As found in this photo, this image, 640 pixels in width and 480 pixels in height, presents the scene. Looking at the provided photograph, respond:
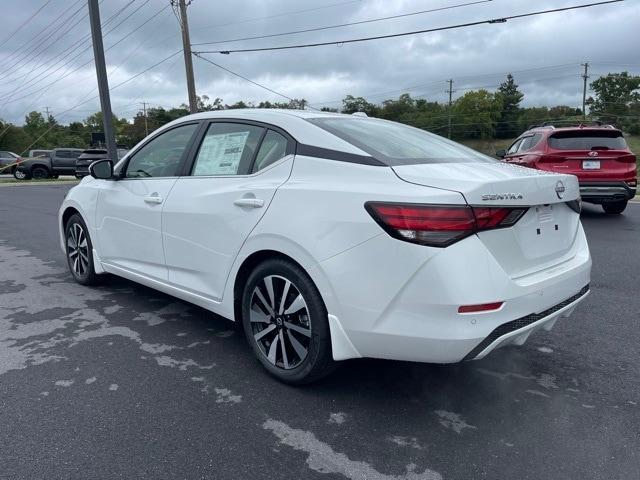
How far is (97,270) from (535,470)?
3.99 metres

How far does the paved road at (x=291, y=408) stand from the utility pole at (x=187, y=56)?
18.8 metres

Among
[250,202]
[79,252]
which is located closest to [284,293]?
[250,202]

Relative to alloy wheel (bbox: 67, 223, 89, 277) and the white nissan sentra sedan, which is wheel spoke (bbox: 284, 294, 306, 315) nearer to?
the white nissan sentra sedan

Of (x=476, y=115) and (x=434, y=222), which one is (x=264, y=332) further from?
(x=476, y=115)

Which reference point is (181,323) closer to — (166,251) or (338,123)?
(166,251)

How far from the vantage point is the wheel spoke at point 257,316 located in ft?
10.2

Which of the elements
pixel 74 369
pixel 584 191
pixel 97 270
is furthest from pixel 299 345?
pixel 584 191

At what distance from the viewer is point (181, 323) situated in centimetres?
412

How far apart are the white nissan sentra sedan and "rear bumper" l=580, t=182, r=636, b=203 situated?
7158 millimetres

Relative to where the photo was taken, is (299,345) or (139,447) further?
(299,345)

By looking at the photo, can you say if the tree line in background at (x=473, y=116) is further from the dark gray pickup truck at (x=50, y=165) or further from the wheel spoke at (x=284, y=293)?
the wheel spoke at (x=284, y=293)

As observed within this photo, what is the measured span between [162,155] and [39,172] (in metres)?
30.6

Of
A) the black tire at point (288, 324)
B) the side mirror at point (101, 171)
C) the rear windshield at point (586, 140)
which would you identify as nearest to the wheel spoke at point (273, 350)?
the black tire at point (288, 324)

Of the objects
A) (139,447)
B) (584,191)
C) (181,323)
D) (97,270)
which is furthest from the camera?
(584,191)
